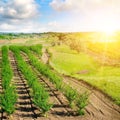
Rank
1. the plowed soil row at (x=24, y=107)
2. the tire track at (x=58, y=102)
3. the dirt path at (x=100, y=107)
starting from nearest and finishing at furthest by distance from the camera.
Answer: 1. the plowed soil row at (x=24, y=107)
2. the dirt path at (x=100, y=107)
3. the tire track at (x=58, y=102)

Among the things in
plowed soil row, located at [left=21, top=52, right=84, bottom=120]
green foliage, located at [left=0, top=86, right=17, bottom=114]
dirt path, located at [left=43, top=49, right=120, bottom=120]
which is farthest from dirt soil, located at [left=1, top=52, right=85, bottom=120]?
dirt path, located at [left=43, top=49, right=120, bottom=120]

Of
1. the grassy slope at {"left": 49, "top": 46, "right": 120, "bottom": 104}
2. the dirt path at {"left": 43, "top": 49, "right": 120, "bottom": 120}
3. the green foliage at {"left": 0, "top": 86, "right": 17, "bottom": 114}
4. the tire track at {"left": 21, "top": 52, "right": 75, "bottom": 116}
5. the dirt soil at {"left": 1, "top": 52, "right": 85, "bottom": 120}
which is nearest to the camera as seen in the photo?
the green foliage at {"left": 0, "top": 86, "right": 17, "bottom": 114}

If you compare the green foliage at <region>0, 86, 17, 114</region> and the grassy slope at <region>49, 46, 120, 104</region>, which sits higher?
the green foliage at <region>0, 86, 17, 114</region>

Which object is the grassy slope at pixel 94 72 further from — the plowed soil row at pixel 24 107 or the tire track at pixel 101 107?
the plowed soil row at pixel 24 107

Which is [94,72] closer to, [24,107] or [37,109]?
[24,107]

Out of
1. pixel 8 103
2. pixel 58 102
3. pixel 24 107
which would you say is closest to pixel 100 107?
pixel 58 102

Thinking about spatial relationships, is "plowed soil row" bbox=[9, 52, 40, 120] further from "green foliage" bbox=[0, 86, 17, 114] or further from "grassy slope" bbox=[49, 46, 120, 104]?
"grassy slope" bbox=[49, 46, 120, 104]

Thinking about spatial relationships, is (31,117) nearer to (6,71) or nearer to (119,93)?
(119,93)

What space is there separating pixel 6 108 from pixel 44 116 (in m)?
2.50

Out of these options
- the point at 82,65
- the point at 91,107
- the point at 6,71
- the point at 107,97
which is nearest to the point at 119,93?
the point at 107,97

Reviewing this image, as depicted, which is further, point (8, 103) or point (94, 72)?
point (94, 72)

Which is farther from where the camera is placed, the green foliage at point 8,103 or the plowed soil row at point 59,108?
the plowed soil row at point 59,108

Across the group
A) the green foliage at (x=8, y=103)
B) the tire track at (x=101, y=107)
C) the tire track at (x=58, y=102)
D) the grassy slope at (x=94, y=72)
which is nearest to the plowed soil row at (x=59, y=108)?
the tire track at (x=58, y=102)

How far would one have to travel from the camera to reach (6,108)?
16734 millimetres
